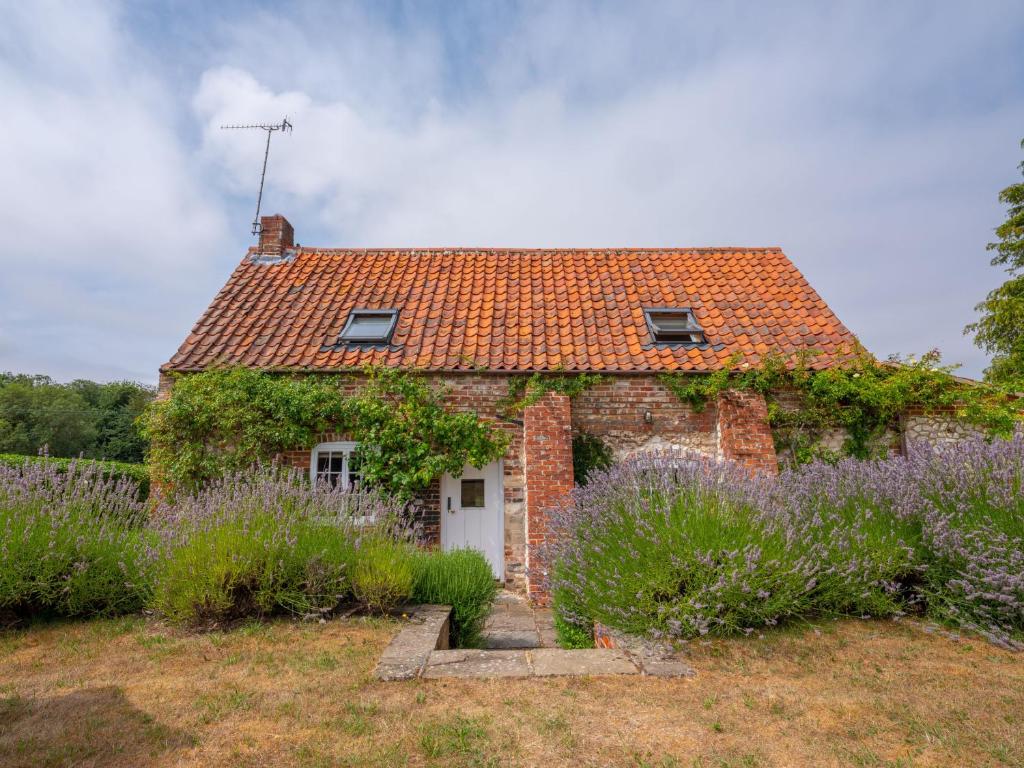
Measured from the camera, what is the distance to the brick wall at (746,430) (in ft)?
27.3

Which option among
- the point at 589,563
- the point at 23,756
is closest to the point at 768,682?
the point at 589,563

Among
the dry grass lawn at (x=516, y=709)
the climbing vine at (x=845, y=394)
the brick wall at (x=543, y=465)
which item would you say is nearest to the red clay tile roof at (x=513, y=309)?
the climbing vine at (x=845, y=394)

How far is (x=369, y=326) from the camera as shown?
1023 centimetres

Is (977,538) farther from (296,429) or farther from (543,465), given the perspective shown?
(296,429)

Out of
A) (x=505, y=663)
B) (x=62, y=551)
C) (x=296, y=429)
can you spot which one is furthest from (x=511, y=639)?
(x=296, y=429)

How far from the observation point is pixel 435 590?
5.39 metres

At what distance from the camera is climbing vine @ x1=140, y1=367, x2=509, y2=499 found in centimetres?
838

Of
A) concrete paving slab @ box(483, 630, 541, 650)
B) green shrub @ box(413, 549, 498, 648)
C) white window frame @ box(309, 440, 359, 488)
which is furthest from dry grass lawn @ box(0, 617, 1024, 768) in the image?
white window frame @ box(309, 440, 359, 488)

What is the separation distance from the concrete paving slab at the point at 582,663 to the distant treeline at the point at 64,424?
1631 inches

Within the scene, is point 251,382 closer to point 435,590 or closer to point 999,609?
point 435,590

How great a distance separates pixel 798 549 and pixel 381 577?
336cm

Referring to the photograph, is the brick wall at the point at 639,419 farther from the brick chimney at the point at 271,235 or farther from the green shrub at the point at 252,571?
the brick chimney at the point at 271,235

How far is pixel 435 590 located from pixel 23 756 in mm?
3180

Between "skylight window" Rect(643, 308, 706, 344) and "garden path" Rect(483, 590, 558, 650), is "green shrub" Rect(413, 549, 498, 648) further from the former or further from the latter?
"skylight window" Rect(643, 308, 706, 344)
